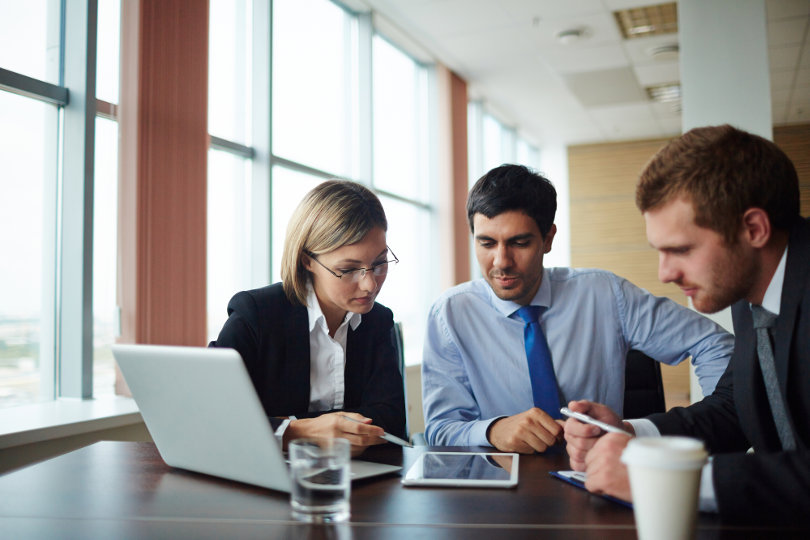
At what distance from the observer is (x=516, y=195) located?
1.91 metres

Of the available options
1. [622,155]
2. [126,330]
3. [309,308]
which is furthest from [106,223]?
[622,155]

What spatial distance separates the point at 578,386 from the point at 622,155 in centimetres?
810

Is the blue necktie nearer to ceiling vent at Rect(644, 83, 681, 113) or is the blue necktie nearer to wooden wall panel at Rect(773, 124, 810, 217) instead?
wooden wall panel at Rect(773, 124, 810, 217)

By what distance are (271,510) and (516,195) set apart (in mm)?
1196

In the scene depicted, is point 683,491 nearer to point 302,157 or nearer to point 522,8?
point 302,157

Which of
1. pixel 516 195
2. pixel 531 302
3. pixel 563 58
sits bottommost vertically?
pixel 531 302

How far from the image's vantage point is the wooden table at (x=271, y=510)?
92 centimetres

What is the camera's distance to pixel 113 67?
2.91 meters

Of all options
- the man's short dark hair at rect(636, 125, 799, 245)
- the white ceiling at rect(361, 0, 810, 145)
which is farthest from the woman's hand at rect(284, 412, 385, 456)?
the white ceiling at rect(361, 0, 810, 145)

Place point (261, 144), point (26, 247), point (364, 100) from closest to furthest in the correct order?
point (26, 247), point (261, 144), point (364, 100)

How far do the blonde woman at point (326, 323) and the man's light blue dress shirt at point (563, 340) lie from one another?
19 cm

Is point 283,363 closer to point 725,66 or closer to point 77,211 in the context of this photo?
point 77,211

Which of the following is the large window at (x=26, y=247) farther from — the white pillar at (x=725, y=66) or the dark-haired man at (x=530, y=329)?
the white pillar at (x=725, y=66)

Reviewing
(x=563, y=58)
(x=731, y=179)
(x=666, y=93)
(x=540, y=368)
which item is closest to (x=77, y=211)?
(x=540, y=368)
